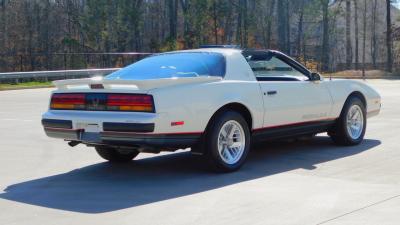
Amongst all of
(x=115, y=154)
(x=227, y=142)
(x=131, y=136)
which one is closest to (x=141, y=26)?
(x=115, y=154)

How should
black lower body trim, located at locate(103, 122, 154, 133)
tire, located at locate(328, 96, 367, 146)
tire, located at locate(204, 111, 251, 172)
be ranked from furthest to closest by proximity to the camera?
1. tire, located at locate(328, 96, 367, 146)
2. tire, located at locate(204, 111, 251, 172)
3. black lower body trim, located at locate(103, 122, 154, 133)

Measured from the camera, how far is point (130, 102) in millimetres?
7156

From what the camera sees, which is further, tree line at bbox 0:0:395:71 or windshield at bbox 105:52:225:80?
tree line at bbox 0:0:395:71

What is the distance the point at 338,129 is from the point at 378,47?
217ft

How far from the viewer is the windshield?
8.01 m

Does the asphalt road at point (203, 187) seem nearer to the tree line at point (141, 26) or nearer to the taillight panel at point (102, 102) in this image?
the taillight panel at point (102, 102)

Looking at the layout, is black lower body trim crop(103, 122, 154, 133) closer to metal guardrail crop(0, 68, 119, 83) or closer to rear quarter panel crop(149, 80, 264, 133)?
rear quarter panel crop(149, 80, 264, 133)

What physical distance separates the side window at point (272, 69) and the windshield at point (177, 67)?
26.9 inches

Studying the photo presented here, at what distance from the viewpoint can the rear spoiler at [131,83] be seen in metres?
7.13

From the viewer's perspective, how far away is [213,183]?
282 inches

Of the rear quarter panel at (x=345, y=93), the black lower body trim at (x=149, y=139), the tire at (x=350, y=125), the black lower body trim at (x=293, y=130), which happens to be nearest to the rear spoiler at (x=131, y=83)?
the black lower body trim at (x=149, y=139)

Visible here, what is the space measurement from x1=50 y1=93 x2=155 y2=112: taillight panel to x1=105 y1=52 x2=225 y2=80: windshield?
61cm

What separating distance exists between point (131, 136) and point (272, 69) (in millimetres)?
2868

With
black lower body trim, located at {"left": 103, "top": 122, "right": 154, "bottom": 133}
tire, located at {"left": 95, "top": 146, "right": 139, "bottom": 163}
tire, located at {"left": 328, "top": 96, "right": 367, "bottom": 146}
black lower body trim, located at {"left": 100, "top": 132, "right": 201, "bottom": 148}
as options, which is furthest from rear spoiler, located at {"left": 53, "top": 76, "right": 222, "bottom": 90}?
tire, located at {"left": 328, "top": 96, "right": 367, "bottom": 146}
